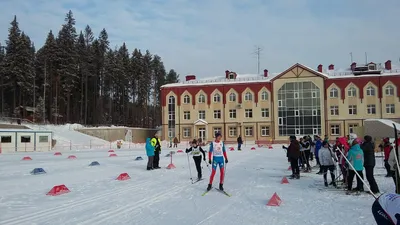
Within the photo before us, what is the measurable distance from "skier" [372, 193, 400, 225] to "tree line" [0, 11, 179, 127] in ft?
205

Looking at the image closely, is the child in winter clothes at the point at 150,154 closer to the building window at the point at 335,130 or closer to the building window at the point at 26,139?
the building window at the point at 26,139

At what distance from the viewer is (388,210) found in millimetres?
3561

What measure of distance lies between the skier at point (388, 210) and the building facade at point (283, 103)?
58291 millimetres

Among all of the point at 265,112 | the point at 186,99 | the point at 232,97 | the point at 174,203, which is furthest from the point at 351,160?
the point at 186,99

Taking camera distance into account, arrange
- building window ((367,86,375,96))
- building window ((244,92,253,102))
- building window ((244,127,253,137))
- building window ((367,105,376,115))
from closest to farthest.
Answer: building window ((367,105,376,115)) → building window ((367,86,375,96)) → building window ((244,127,253,137)) → building window ((244,92,253,102))

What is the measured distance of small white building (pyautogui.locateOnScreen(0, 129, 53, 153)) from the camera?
38.4 m

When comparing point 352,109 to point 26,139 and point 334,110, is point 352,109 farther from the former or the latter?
point 26,139

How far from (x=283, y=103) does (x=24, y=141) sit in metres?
40.1

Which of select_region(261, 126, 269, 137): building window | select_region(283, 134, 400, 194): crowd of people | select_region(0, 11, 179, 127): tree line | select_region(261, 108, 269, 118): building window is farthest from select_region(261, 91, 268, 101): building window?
select_region(283, 134, 400, 194): crowd of people

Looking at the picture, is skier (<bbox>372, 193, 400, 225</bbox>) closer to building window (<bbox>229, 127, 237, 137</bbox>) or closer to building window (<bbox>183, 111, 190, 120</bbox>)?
building window (<bbox>229, 127, 237, 137</bbox>)

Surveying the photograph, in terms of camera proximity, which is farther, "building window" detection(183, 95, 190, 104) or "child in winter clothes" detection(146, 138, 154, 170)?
"building window" detection(183, 95, 190, 104)

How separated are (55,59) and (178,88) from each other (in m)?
22.8

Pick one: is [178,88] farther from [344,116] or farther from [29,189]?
[29,189]

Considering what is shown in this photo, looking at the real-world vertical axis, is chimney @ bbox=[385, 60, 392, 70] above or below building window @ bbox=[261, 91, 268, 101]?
above
